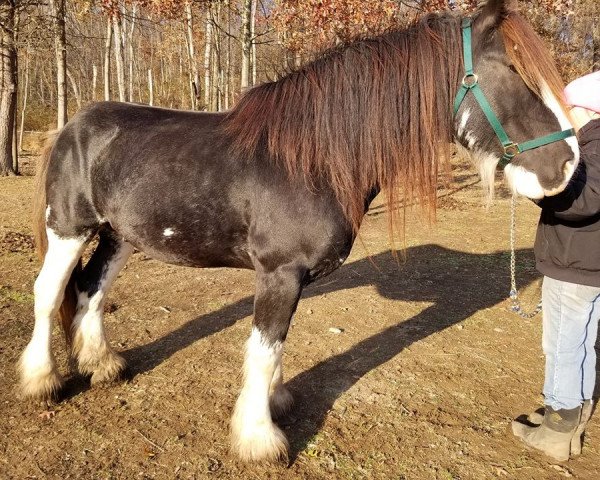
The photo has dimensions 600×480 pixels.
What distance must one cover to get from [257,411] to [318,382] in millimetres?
794

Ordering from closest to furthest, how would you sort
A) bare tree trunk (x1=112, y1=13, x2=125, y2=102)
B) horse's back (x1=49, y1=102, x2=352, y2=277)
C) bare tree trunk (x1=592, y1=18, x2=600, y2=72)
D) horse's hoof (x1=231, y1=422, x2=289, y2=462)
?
horse's back (x1=49, y1=102, x2=352, y2=277)
horse's hoof (x1=231, y1=422, x2=289, y2=462)
bare tree trunk (x1=112, y1=13, x2=125, y2=102)
bare tree trunk (x1=592, y1=18, x2=600, y2=72)

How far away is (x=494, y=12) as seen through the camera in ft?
5.94

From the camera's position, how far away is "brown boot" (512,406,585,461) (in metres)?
2.35

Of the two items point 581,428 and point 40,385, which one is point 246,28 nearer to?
point 40,385

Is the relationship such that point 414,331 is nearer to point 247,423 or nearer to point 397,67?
point 247,423

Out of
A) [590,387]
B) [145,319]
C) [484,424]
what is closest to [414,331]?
[484,424]

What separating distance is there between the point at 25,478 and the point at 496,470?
235 centimetres

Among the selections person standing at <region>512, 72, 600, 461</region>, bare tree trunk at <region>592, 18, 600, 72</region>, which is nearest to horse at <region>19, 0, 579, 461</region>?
person standing at <region>512, 72, 600, 461</region>

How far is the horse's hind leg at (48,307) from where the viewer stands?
8.54ft

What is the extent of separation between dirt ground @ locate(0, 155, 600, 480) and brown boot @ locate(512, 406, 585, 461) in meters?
0.06

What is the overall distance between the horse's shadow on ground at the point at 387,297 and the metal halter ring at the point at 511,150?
31.1 inches

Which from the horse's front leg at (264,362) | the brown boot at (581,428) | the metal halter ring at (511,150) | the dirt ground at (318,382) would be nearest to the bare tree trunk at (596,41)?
the dirt ground at (318,382)

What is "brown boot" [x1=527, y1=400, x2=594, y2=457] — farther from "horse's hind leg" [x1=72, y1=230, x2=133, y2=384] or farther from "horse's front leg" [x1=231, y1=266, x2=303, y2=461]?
"horse's hind leg" [x1=72, y1=230, x2=133, y2=384]

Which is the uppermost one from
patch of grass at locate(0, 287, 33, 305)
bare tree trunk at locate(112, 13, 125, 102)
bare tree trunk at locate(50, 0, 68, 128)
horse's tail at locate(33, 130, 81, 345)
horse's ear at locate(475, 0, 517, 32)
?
bare tree trunk at locate(112, 13, 125, 102)
